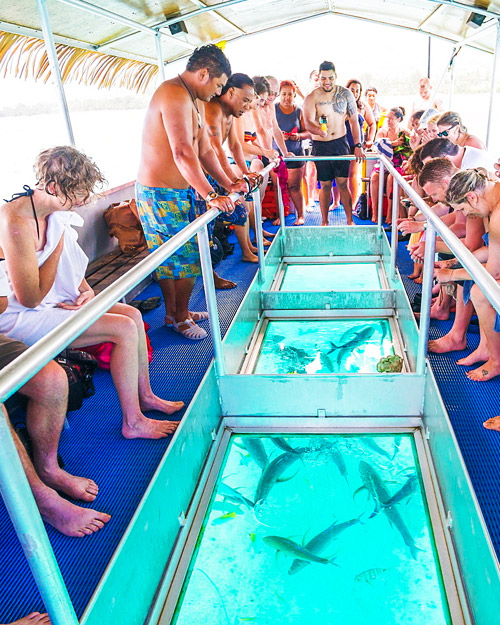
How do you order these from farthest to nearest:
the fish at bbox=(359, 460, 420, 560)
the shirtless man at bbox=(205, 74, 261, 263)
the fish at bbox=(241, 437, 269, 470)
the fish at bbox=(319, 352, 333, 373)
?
the fish at bbox=(319, 352, 333, 373), the shirtless man at bbox=(205, 74, 261, 263), the fish at bbox=(241, 437, 269, 470), the fish at bbox=(359, 460, 420, 560)

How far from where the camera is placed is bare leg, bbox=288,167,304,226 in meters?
5.96

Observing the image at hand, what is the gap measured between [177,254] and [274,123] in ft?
11.4

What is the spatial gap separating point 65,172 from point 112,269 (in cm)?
254

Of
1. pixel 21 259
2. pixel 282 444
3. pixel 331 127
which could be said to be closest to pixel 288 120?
pixel 331 127

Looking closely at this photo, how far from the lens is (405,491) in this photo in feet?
6.85

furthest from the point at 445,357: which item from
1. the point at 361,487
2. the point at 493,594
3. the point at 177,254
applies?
the point at 177,254

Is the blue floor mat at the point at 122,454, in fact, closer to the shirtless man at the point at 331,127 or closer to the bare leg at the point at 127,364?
the bare leg at the point at 127,364

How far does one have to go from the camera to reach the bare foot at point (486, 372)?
7.42ft

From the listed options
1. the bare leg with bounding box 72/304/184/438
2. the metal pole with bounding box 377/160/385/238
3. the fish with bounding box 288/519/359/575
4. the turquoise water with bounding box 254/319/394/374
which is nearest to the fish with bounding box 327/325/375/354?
the turquoise water with bounding box 254/319/394/374

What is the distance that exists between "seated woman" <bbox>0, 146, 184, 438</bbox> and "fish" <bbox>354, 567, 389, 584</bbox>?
2.81 feet

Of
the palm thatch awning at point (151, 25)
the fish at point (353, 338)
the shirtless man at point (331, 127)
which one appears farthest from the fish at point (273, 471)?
the shirtless man at point (331, 127)

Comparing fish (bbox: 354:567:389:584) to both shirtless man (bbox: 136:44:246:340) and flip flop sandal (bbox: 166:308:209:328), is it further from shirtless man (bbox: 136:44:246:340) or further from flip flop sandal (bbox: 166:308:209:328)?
flip flop sandal (bbox: 166:308:209:328)

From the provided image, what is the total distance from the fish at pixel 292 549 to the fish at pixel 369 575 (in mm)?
116

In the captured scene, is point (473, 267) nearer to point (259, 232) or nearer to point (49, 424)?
point (49, 424)
